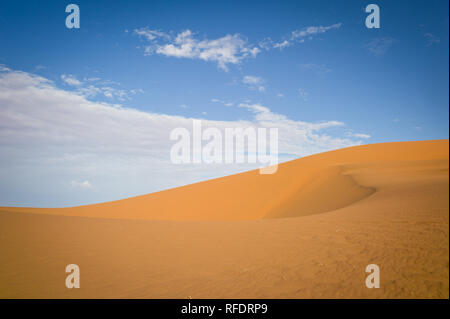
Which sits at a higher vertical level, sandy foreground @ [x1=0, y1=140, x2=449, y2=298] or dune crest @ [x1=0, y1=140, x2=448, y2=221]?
dune crest @ [x1=0, y1=140, x2=448, y2=221]

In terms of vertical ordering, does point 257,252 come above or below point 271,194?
below

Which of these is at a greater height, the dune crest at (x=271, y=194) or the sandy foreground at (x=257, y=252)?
the dune crest at (x=271, y=194)

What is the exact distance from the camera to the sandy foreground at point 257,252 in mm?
6012

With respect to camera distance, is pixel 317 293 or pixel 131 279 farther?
pixel 131 279

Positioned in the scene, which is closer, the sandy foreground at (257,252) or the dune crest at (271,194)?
the sandy foreground at (257,252)

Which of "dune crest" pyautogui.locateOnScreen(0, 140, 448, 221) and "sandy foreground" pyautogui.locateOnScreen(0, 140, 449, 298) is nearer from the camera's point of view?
"sandy foreground" pyautogui.locateOnScreen(0, 140, 449, 298)

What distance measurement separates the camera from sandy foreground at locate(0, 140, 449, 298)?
19.7 feet

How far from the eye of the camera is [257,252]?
27.9ft

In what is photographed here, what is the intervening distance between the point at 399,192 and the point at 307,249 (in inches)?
230

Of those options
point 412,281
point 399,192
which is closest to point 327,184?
point 399,192

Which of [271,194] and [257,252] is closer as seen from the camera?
[257,252]

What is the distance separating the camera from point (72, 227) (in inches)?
520
